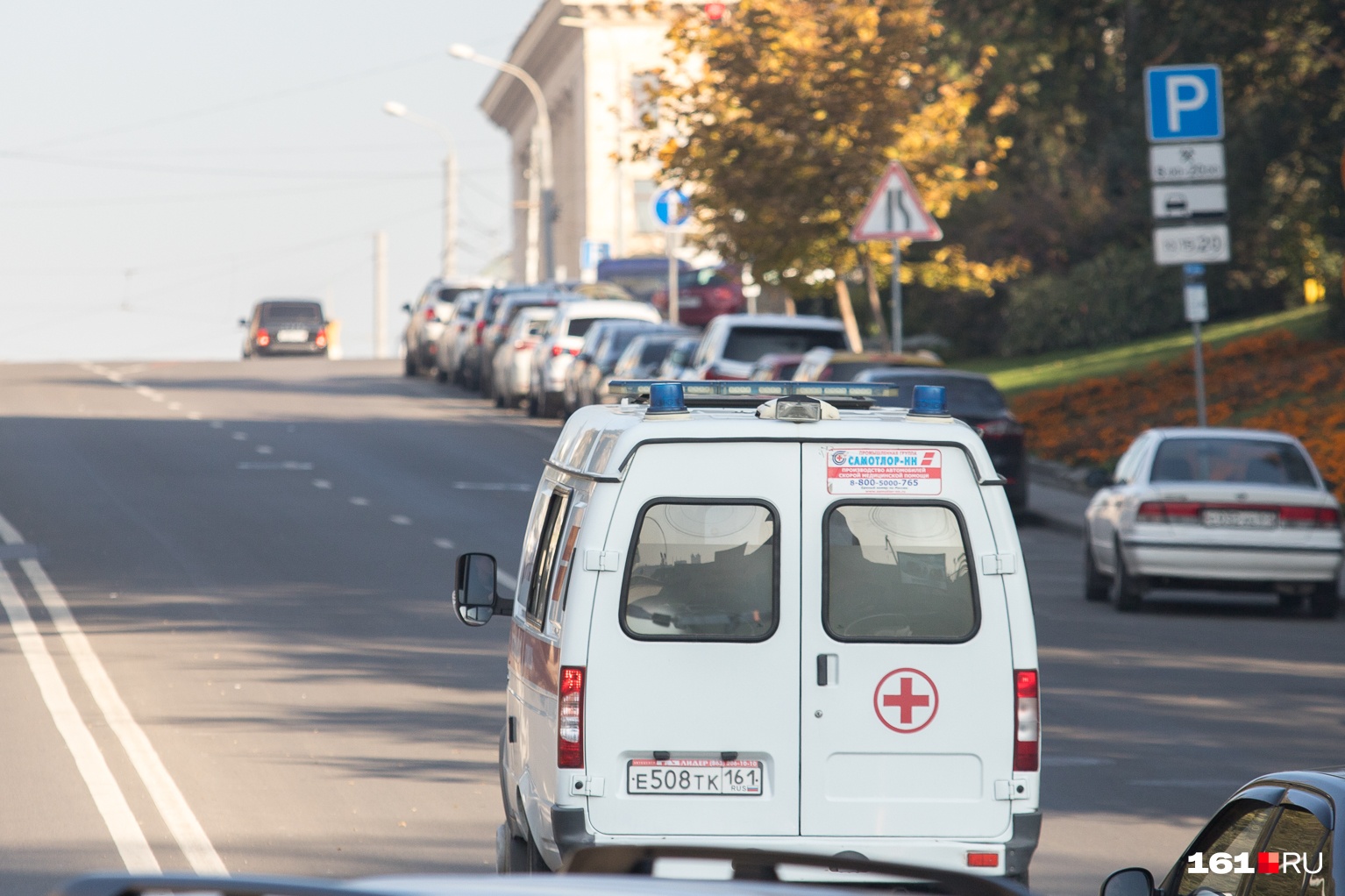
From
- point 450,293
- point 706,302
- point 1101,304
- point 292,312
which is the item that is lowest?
point 1101,304

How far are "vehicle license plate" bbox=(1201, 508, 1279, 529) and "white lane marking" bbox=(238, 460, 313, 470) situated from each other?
43.0 ft

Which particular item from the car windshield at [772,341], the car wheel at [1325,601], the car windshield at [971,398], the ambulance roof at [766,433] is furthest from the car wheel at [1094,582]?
the ambulance roof at [766,433]

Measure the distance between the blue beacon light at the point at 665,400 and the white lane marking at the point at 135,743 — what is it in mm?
2877

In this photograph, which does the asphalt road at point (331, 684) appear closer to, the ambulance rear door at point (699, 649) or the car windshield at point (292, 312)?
the ambulance rear door at point (699, 649)

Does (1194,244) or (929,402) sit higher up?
(1194,244)

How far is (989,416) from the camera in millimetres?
22281

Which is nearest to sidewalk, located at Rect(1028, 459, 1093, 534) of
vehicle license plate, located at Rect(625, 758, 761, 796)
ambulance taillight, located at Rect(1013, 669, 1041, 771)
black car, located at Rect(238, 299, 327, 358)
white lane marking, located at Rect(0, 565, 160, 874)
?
white lane marking, located at Rect(0, 565, 160, 874)

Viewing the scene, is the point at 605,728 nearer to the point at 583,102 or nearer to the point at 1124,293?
the point at 1124,293

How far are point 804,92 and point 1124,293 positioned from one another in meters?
10.9

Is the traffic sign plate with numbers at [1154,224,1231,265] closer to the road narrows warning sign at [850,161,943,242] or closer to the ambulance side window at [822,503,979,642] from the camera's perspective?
the road narrows warning sign at [850,161,943,242]

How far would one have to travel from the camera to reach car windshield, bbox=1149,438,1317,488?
1681cm

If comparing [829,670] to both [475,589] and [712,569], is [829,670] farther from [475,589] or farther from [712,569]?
[475,589]

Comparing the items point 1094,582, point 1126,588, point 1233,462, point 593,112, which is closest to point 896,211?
point 1094,582

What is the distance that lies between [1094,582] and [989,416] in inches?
199
